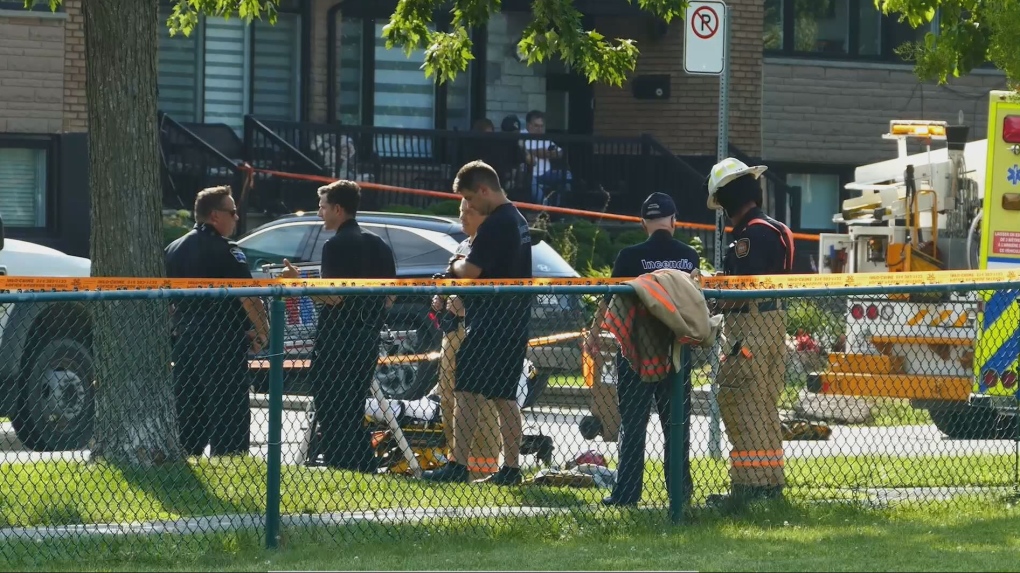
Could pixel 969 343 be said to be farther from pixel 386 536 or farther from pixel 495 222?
pixel 386 536

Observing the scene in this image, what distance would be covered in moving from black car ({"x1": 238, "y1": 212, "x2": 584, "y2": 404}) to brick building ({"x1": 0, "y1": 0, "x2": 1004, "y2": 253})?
721 cm

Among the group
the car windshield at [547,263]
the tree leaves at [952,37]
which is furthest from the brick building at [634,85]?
the tree leaves at [952,37]

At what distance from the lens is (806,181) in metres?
24.0

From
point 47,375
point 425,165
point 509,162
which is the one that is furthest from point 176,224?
point 47,375

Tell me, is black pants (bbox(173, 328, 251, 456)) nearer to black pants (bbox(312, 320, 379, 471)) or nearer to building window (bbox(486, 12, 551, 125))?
black pants (bbox(312, 320, 379, 471))

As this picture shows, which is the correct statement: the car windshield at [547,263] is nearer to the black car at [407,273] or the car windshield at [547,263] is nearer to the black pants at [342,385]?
the black car at [407,273]

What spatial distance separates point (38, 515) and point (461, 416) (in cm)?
203

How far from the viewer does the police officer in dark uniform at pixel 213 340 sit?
28.2 ft

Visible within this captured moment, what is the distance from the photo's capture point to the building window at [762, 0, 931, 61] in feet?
77.2

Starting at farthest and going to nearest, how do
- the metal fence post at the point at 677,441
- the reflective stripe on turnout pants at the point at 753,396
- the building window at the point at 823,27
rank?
the building window at the point at 823,27 → the reflective stripe on turnout pants at the point at 753,396 → the metal fence post at the point at 677,441

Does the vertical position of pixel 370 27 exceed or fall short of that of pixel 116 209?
it exceeds it

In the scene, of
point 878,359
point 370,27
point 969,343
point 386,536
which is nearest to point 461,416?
point 386,536

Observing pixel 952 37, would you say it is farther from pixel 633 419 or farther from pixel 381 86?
pixel 381 86

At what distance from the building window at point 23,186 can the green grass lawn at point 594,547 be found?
12497 mm
